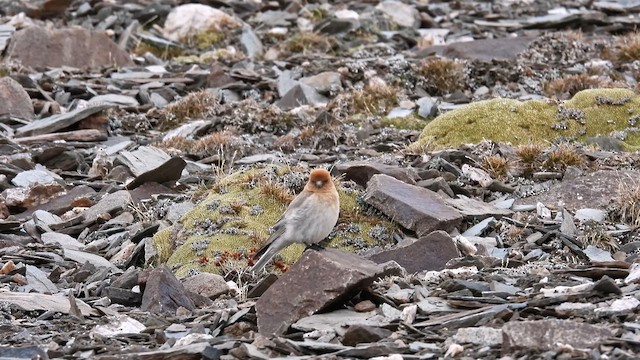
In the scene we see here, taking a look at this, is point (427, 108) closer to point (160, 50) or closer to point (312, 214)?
point (312, 214)

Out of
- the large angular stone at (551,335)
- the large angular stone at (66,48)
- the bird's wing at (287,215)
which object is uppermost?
the large angular stone at (551,335)

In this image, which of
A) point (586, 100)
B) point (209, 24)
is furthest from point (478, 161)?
point (209, 24)

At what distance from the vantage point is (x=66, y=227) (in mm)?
14211

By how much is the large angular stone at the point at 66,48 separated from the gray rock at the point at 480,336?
16765 mm

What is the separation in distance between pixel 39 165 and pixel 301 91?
520cm

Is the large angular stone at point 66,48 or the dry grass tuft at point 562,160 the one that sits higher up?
the dry grass tuft at point 562,160

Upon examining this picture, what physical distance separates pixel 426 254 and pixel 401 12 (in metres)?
17.3

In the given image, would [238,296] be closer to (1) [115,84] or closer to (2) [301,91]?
(2) [301,91]

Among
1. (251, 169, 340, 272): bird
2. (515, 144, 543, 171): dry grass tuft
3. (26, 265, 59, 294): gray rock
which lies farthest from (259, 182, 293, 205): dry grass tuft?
(515, 144, 543, 171): dry grass tuft

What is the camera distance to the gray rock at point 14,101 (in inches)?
769

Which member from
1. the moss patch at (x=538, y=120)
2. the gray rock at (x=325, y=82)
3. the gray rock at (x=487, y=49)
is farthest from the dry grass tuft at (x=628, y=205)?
the gray rock at (x=487, y=49)

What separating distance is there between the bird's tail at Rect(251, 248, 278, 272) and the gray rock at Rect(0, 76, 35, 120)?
955 cm

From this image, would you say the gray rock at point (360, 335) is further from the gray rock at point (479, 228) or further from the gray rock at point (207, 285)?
the gray rock at point (479, 228)

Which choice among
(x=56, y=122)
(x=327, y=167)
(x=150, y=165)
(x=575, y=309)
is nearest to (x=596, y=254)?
(x=575, y=309)
